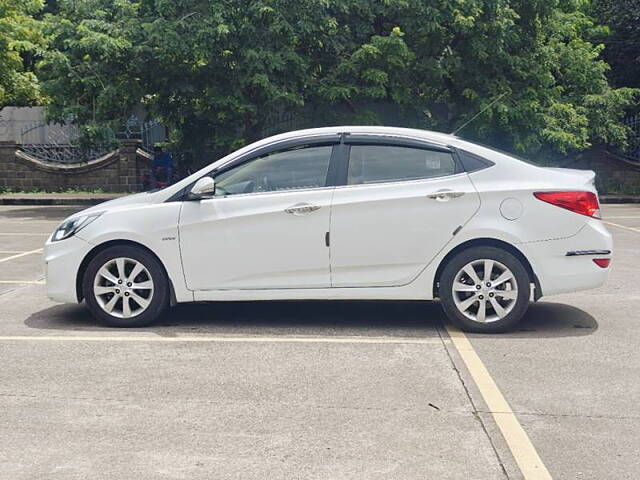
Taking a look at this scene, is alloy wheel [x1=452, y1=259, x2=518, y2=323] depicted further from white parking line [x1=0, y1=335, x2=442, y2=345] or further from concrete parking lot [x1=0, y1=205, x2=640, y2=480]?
white parking line [x1=0, y1=335, x2=442, y2=345]

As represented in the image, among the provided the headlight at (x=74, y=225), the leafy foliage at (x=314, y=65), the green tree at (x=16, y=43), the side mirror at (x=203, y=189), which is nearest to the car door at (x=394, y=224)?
the side mirror at (x=203, y=189)

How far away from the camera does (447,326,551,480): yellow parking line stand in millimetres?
4152

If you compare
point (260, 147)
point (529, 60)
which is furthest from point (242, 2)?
point (260, 147)

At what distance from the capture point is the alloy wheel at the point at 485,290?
22.7 ft

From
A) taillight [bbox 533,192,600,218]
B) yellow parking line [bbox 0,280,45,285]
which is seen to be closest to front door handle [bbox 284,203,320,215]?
taillight [bbox 533,192,600,218]

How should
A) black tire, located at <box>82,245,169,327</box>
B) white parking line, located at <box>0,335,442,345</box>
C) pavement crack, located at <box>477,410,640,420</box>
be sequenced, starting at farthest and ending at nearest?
black tire, located at <box>82,245,169,327</box> < white parking line, located at <box>0,335,442,345</box> < pavement crack, located at <box>477,410,640,420</box>

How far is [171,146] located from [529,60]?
10391 millimetres

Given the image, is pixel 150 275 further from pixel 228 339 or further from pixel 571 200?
pixel 571 200

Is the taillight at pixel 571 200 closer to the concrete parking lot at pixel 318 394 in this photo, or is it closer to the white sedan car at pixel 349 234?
the white sedan car at pixel 349 234

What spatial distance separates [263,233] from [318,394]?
2.03 meters

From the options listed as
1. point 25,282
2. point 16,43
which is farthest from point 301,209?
point 16,43

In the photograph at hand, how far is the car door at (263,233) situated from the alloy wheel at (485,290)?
1.10m

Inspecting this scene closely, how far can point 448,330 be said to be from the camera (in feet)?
23.5

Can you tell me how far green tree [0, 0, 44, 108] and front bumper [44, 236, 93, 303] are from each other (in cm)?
1943
